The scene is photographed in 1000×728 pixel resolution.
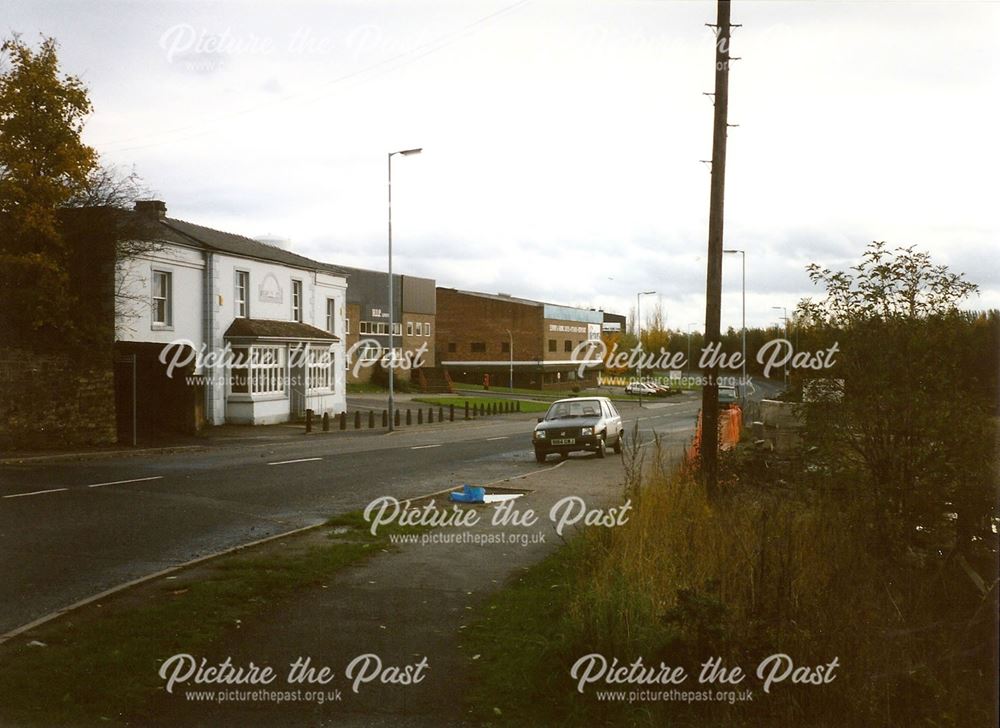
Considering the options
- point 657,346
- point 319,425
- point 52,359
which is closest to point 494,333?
point 657,346

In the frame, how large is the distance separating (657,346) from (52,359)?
113000mm

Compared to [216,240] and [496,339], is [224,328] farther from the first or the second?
[496,339]

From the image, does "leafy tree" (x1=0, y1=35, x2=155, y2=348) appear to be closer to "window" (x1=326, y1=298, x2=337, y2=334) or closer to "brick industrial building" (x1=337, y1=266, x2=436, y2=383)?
"window" (x1=326, y1=298, x2=337, y2=334)

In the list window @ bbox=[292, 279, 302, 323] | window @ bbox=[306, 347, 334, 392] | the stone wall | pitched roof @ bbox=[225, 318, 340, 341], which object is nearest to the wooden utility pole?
the stone wall

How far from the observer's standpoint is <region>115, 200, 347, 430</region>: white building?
31234 millimetres

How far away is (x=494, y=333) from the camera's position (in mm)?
97125

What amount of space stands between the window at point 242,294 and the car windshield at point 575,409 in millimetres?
16748

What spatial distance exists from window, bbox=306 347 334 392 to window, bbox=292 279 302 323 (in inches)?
72.3

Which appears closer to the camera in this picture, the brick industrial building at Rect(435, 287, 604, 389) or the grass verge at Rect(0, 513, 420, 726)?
the grass verge at Rect(0, 513, 420, 726)

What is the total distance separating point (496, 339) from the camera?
318 ft

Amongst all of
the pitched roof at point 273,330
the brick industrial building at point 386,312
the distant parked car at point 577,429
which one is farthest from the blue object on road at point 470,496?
the brick industrial building at point 386,312

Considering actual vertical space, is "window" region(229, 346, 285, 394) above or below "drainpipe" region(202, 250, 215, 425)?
below

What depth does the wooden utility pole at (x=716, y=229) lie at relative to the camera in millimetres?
14211

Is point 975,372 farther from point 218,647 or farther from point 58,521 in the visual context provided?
point 58,521
